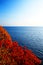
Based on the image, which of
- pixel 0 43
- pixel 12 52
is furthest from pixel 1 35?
pixel 12 52

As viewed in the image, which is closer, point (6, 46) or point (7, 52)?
point (7, 52)

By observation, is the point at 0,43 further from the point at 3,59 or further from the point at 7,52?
the point at 3,59

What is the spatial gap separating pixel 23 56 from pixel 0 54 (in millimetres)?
2042

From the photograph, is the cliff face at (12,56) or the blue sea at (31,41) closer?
the cliff face at (12,56)

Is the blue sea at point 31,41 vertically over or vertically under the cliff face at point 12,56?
under

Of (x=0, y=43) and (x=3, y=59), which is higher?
(x=0, y=43)

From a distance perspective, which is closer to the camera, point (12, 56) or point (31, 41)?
point (12, 56)

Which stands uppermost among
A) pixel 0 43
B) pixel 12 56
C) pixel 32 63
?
pixel 0 43

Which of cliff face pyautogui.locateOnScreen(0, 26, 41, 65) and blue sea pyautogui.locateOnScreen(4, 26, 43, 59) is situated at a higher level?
cliff face pyautogui.locateOnScreen(0, 26, 41, 65)

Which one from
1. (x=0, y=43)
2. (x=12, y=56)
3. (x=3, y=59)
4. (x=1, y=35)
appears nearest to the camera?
(x=3, y=59)

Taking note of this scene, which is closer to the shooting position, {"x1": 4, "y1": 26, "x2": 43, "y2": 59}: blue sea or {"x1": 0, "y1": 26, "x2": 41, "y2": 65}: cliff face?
{"x1": 0, "y1": 26, "x2": 41, "y2": 65}: cliff face

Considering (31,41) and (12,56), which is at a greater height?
(12,56)

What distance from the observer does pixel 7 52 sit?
10.5 metres

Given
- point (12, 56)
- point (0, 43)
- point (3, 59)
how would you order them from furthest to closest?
point (0, 43) < point (12, 56) < point (3, 59)
